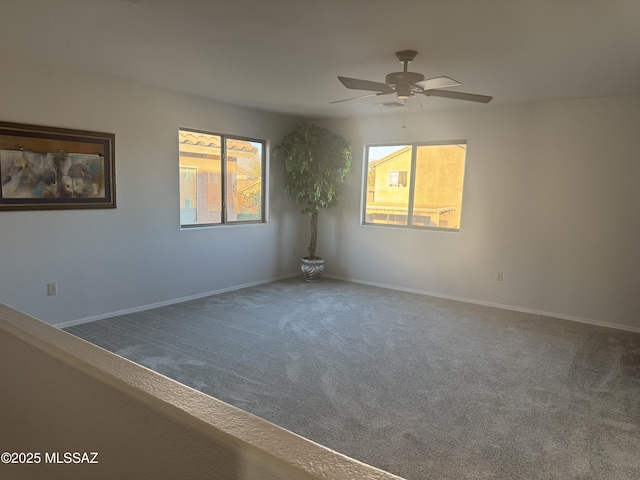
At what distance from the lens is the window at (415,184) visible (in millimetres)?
5312

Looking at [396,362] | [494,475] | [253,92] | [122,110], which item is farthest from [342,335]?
[122,110]

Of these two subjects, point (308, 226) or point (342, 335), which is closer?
point (342, 335)

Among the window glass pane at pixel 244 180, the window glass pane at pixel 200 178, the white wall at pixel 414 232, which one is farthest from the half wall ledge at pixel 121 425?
the window glass pane at pixel 244 180

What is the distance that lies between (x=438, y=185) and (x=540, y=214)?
130 cm

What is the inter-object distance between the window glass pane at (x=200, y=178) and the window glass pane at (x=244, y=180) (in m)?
0.19

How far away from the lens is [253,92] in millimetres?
4367

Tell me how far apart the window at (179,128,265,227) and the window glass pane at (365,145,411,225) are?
1590mm

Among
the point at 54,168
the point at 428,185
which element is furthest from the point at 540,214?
the point at 54,168

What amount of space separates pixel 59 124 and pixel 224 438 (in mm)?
3852

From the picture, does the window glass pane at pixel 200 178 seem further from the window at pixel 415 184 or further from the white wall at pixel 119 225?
the window at pixel 415 184

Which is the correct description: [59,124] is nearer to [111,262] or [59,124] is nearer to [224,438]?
[111,262]

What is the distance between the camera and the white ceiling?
2.29 metres

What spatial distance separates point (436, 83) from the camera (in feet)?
9.77

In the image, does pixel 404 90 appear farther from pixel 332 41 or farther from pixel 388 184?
pixel 388 184
